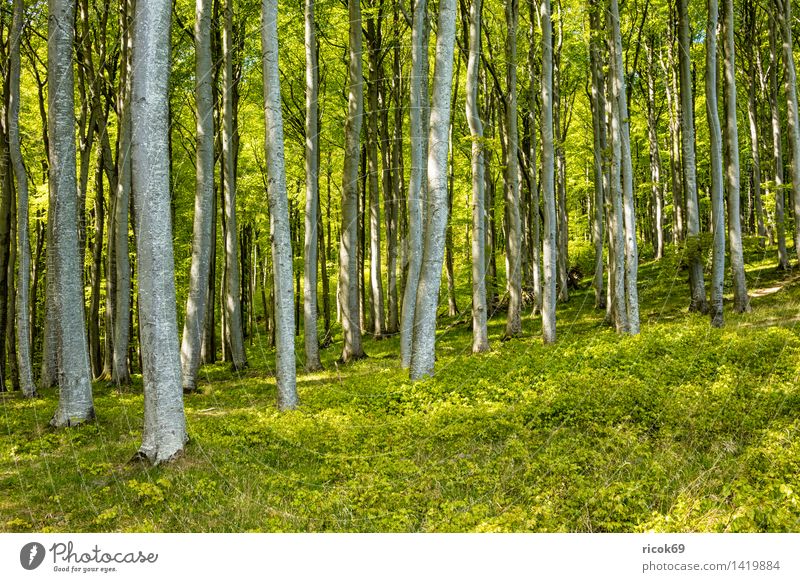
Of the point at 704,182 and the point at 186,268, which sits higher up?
the point at 704,182

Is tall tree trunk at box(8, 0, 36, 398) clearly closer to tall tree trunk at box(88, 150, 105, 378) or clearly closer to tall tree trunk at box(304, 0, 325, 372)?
tall tree trunk at box(88, 150, 105, 378)

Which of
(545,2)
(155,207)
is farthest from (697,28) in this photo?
(155,207)

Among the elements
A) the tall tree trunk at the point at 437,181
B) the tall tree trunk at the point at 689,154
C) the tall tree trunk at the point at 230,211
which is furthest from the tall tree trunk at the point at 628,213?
the tall tree trunk at the point at 230,211

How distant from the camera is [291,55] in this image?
23141 millimetres

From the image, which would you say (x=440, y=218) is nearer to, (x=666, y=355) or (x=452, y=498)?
(x=666, y=355)

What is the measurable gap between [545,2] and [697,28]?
12.7 m

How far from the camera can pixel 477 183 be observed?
1482 centimetres

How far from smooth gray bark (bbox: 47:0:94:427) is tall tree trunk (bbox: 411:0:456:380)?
5.84 m

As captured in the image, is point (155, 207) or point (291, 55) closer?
point (155, 207)

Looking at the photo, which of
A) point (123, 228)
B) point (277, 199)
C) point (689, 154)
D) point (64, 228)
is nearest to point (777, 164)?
point (689, 154)

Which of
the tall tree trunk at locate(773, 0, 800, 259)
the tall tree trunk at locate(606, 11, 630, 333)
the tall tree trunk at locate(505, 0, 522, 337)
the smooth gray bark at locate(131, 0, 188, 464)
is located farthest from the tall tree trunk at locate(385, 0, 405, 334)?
the smooth gray bark at locate(131, 0, 188, 464)

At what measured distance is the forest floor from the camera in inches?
236

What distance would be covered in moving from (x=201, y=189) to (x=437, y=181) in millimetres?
5693

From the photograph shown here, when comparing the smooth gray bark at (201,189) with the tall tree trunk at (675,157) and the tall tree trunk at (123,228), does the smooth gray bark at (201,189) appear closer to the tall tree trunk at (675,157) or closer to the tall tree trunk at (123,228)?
the tall tree trunk at (123,228)
